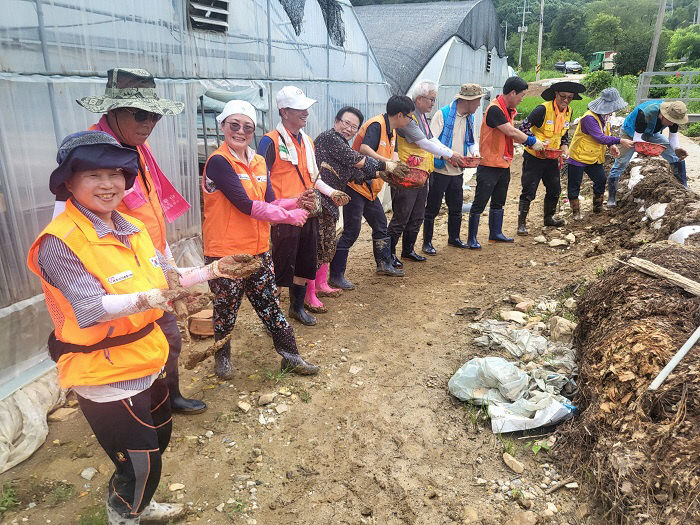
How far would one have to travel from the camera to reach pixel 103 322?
171 centimetres

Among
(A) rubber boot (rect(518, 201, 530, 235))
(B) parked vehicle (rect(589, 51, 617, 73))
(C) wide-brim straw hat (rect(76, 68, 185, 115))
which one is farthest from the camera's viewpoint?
(B) parked vehicle (rect(589, 51, 617, 73))

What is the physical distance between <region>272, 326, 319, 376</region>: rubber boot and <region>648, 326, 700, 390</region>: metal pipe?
2139 millimetres

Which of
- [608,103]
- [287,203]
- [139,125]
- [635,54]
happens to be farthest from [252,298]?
[635,54]

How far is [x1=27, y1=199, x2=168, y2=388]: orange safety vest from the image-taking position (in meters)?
1.69

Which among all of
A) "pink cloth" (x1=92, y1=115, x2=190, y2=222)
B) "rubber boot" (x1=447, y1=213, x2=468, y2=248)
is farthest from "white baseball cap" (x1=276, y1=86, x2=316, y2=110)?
"rubber boot" (x1=447, y1=213, x2=468, y2=248)

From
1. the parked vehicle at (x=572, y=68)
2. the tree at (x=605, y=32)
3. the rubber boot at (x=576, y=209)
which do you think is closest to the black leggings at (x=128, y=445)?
the rubber boot at (x=576, y=209)

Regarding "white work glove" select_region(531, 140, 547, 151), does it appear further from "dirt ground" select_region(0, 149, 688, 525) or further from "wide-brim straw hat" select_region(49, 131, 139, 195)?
"wide-brim straw hat" select_region(49, 131, 139, 195)

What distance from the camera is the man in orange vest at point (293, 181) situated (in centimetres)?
365

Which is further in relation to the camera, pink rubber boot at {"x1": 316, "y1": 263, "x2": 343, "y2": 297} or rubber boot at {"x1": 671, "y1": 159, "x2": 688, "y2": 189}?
rubber boot at {"x1": 671, "y1": 159, "x2": 688, "y2": 189}

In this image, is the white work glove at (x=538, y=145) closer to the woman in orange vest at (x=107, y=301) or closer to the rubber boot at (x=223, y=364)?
the rubber boot at (x=223, y=364)

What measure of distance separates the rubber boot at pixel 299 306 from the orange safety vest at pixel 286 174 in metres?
0.92

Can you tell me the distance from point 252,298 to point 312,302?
1.43 metres

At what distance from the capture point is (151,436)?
1945mm

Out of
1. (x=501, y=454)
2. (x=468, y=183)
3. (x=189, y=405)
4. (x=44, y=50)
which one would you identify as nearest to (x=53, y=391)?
(x=189, y=405)
